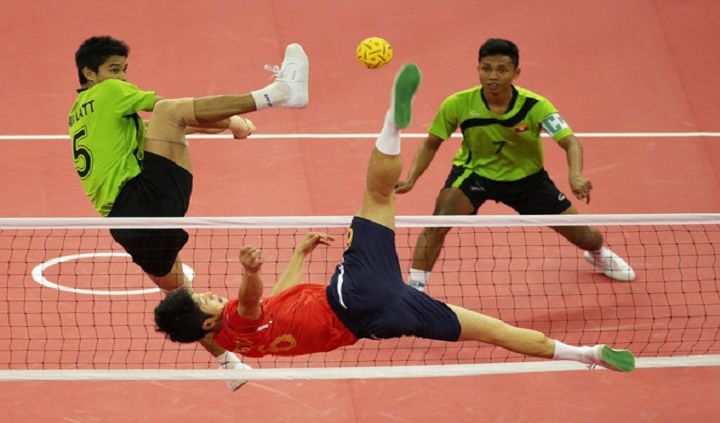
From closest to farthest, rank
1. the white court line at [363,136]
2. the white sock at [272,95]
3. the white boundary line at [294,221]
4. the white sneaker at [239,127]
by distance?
the white sock at [272,95], the white boundary line at [294,221], the white sneaker at [239,127], the white court line at [363,136]

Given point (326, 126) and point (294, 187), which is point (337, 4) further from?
point (294, 187)

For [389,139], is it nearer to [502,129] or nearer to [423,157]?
[423,157]

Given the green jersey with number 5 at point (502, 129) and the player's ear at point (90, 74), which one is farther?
the green jersey with number 5 at point (502, 129)

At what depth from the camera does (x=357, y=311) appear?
8.01 m

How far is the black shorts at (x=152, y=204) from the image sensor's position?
30.7ft

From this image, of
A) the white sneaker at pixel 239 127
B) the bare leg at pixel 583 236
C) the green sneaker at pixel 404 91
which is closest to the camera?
the green sneaker at pixel 404 91

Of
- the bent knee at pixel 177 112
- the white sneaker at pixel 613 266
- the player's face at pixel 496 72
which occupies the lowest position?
the white sneaker at pixel 613 266

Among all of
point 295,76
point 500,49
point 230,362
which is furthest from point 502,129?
point 230,362

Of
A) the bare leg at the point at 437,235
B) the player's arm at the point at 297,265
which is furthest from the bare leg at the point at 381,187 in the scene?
the bare leg at the point at 437,235

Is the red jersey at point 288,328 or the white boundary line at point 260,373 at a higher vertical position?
the red jersey at point 288,328

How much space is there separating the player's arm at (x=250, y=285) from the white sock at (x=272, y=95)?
4.84 ft

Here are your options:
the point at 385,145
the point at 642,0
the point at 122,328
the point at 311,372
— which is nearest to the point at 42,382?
the point at 122,328

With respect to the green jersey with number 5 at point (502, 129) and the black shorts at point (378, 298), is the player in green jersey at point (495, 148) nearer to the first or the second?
the green jersey with number 5 at point (502, 129)

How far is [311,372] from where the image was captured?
29.0ft
